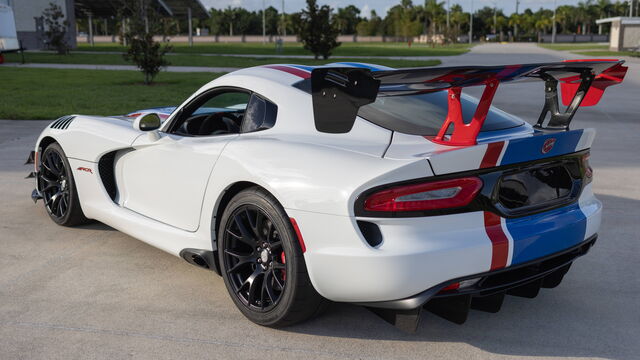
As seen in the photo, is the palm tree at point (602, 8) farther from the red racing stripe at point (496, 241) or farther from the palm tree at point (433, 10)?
the red racing stripe at point (496, 241)

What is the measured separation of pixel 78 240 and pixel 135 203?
34.9 inches

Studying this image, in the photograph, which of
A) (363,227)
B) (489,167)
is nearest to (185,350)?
(363,227)

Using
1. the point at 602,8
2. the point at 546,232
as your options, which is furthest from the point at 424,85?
the point at 602,8

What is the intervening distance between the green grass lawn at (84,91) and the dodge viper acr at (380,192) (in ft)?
31.3

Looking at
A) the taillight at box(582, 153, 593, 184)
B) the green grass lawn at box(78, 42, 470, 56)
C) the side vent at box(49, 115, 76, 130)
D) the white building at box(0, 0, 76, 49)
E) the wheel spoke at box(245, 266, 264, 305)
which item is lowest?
the green grass lawn at box(78, 42, 470, 56)

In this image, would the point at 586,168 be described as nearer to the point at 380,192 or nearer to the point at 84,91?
the point at 380,192

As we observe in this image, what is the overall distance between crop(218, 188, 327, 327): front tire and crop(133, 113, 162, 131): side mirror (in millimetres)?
1110

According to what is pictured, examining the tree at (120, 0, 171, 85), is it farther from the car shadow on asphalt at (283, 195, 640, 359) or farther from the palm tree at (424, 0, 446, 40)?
the palm tree at (424, 0, 446, 40)

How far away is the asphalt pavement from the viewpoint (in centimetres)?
326

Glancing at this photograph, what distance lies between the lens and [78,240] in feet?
16.6

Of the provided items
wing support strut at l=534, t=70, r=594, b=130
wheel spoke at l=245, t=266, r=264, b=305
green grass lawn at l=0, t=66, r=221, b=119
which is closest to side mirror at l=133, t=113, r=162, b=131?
wheel spoke at l=245, t=266, r=264, b=305

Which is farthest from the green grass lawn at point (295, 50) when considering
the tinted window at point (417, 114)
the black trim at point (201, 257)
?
the tinted window at point (417, 114)

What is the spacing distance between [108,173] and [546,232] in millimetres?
2994

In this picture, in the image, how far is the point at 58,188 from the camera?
535cm
